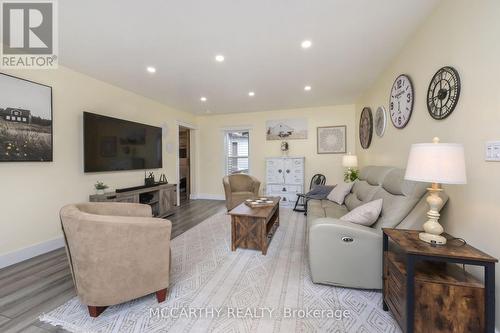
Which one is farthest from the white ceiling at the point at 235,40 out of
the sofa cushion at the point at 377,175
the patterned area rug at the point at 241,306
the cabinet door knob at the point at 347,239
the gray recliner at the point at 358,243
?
the patterned area rug at the point at 241,306

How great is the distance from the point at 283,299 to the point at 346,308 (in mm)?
489

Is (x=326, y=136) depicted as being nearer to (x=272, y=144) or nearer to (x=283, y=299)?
(x=272, y=144)

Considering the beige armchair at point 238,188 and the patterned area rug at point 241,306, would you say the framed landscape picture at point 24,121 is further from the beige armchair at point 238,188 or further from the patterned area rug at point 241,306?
the beige armchair at point 238,188

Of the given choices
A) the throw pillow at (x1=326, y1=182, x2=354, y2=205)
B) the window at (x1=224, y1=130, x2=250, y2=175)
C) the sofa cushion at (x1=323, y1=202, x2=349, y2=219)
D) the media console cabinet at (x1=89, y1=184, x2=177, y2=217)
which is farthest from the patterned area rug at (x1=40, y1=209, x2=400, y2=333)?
the window at (x1=224, y1=130, x2=250, y2=175)

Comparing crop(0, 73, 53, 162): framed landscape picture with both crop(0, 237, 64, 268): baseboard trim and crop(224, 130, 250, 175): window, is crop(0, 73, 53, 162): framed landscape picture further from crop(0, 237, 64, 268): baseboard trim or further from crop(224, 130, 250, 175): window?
crop(224, 130, 250, 175): window

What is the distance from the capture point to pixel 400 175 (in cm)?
208

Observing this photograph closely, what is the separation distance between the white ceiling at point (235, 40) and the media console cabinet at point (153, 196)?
1.82 metres

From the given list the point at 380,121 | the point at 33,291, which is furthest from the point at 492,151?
the point at 33,291

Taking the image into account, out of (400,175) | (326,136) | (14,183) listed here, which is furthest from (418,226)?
(14,183)

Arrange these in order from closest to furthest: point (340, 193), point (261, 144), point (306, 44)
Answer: point (306, 44) → point (340, 193) → point (261, 144)

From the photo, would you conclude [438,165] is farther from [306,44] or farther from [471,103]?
[306,44]

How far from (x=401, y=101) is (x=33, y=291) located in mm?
4266

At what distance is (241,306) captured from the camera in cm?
166

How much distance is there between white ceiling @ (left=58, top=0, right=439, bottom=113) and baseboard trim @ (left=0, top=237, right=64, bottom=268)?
2.36 m
